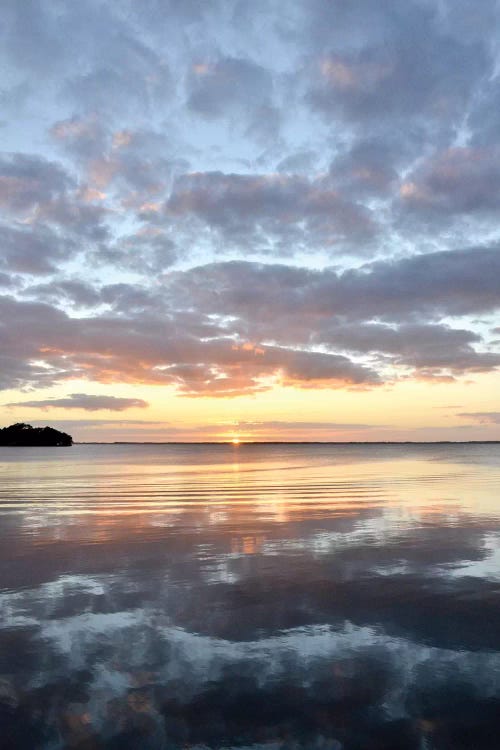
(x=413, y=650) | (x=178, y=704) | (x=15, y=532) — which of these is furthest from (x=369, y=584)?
(x=15, y=532)

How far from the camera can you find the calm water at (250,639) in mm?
6180

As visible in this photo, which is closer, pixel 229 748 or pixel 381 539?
pixel 229 748

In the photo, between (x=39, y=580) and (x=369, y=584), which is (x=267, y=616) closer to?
(x=369, y=584)

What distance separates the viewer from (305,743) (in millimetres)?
5863

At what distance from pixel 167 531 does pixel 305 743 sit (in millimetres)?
14238

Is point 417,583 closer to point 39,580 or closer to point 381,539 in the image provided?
point 381,539

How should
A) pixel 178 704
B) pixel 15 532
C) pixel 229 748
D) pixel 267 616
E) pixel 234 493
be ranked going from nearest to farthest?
pixel 229 748, pixel 178 704, pixel 267 616, pixel 15 532, pixel 234 493

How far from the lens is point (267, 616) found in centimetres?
991

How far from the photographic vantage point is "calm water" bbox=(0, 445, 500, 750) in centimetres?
618

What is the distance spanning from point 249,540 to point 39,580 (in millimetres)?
6893

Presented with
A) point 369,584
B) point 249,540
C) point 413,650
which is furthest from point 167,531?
point 413,650

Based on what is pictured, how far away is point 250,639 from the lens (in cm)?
876

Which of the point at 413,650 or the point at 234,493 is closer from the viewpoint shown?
the point at 413,650

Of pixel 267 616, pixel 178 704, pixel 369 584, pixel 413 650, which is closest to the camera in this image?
pixel 178 704
